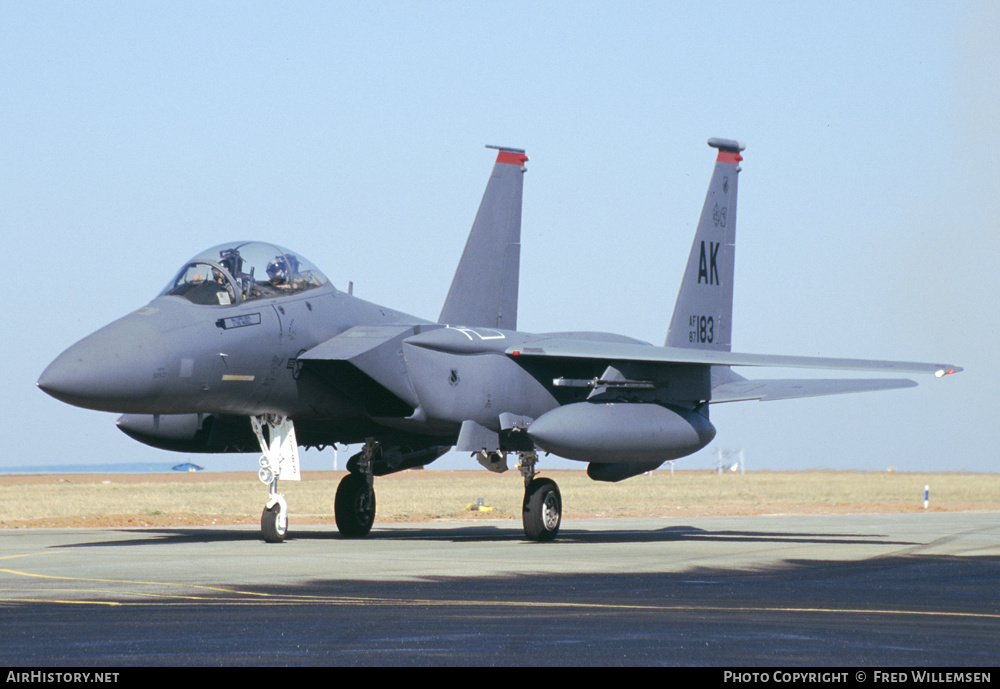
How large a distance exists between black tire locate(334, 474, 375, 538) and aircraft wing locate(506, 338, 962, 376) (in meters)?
3.07

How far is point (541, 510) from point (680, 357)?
9.82ft

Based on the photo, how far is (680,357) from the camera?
60.3 ft

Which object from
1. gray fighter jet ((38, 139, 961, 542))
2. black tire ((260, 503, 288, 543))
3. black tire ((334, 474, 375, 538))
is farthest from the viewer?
black tire ((334, 474, 375, 538))

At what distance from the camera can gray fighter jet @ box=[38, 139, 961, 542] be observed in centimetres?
1488

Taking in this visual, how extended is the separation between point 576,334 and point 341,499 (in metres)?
4.51

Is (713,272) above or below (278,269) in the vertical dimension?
Answer: above

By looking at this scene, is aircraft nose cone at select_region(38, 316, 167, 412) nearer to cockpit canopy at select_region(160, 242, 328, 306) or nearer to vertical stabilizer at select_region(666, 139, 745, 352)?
cockpit canopy at select_region(160, 242, 328, 306)

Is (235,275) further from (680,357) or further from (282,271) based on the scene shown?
(680,357)

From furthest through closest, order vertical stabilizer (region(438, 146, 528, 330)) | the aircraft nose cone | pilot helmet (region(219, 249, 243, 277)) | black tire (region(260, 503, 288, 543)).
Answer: vertical stabilizer (region(438, 146, 528, 330)), black tire (region(260, 503, 288, 543)), pilot helmet (region(219, 249, 243, 277)), the aircraft nose cone

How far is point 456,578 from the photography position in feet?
39.6

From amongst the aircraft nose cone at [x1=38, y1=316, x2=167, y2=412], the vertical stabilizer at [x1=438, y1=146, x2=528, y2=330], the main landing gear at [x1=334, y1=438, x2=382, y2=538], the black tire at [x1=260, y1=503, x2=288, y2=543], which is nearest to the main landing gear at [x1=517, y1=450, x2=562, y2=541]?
the main landing gear at [x1=334, y1=438, x2=382, y2=538]

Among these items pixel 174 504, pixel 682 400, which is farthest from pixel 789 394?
pixel 174 504

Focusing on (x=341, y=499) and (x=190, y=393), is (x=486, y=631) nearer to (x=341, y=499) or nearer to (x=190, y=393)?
(x=190, y=393)

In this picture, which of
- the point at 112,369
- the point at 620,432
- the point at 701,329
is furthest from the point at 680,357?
the point at 112,369
